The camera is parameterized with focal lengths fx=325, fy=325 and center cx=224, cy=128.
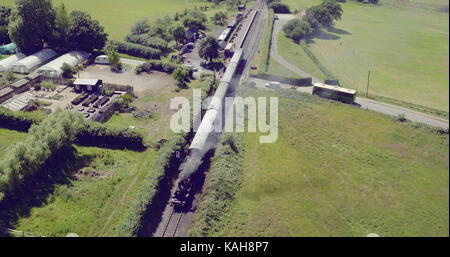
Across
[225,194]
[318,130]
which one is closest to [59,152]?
[225,194]

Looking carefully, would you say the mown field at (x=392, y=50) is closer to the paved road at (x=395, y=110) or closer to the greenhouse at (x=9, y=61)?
the paved road at (x=395, y=110)

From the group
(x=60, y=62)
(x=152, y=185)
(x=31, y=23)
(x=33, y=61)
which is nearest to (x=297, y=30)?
(x=60, y=62)

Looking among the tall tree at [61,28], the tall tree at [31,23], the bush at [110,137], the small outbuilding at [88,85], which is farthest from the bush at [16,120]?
the tall tree at [61,28]

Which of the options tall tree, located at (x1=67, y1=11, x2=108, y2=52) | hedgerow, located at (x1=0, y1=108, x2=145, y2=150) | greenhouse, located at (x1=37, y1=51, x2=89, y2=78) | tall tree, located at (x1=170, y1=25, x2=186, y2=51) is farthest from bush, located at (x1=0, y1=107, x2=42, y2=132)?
tall tree, located at (x1=170, y1=25, x2=186, y2=51)

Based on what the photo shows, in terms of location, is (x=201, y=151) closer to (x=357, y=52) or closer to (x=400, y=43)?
(x=400, y=43)

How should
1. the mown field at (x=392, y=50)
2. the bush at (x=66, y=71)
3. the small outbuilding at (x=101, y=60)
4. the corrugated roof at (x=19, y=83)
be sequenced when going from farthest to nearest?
the small outbuilding at (x=101, y=60) < the bush at (x=66, y=71) < the corrugated roof at (x=19, y=83) < the mown field at (x=392, y=50)

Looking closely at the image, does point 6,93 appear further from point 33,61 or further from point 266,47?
point 266,47
